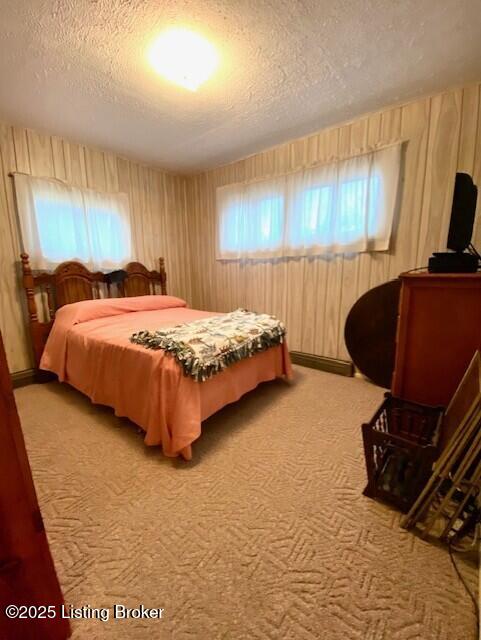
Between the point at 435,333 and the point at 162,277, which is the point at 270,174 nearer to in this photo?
the point at 162,277

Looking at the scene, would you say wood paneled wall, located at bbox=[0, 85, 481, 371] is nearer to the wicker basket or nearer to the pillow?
the pillow

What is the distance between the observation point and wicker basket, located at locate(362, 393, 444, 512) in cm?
125

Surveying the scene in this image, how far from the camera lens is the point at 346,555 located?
1.13 meters

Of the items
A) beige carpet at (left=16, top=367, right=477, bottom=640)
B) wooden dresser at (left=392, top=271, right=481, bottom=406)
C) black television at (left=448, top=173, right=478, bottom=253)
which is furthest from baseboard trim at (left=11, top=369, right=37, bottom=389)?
black television at (left=448, top=173, right=478, bottom=253)

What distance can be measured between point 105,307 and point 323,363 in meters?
2.35

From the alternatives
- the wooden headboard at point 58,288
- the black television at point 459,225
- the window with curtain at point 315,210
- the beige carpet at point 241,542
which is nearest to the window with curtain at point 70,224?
the wooden headboard at point 58,288

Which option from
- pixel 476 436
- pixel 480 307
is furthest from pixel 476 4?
pixel 476 436

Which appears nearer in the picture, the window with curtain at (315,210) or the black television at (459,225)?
the black television at (459,225)

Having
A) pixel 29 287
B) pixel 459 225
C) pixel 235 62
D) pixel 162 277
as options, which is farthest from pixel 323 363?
pixel 29 287

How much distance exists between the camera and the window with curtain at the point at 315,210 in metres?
2.56

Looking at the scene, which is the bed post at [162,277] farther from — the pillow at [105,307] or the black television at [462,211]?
the black television at [462,211]

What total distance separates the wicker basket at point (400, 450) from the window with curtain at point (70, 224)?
311cm

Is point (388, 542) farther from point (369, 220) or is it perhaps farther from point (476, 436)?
point (369, 220)

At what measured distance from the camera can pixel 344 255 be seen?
2.86 m
